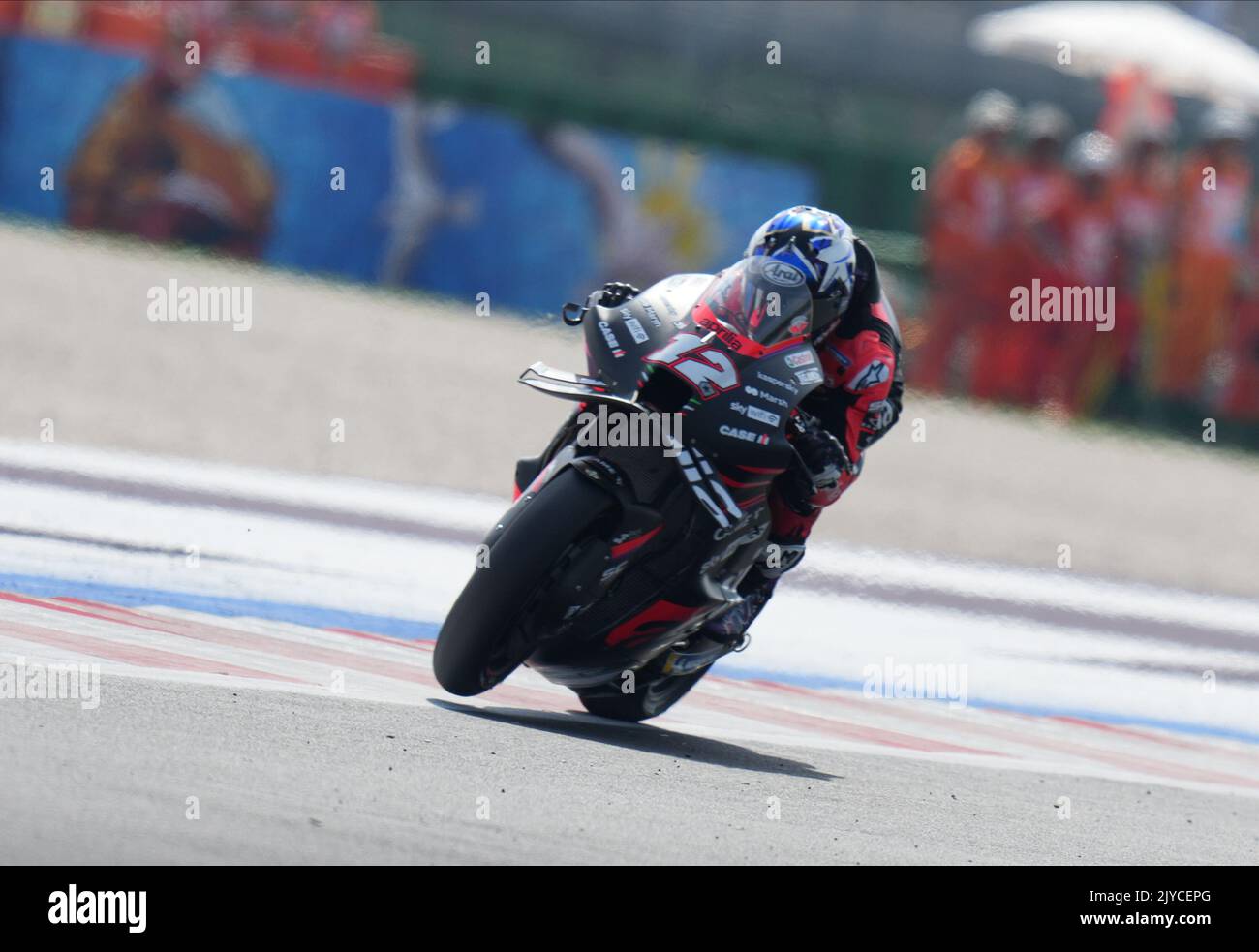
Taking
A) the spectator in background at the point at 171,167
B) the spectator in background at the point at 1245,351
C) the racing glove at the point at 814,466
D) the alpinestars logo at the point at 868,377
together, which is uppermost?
the spectator in background at the point at 171,167

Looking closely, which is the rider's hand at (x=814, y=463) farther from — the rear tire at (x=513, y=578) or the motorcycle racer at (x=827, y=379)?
the rear tire at (x=513, y=578)

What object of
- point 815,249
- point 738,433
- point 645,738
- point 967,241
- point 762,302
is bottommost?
point 645,738

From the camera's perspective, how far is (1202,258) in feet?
69.9

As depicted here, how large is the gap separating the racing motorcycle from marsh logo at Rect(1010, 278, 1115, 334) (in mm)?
14270

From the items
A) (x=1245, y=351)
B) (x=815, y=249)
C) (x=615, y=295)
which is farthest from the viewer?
(x=1245, y=351)

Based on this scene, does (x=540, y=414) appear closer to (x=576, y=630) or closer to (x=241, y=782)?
(x=576, y=630)

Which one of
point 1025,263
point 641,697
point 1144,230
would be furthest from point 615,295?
point 1144,230

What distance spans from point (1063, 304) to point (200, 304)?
8.62m

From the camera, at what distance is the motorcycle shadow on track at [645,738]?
20.3 feet

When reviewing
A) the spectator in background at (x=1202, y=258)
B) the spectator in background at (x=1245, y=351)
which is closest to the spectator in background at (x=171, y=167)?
the spectator in background at (x=1202, y=258)

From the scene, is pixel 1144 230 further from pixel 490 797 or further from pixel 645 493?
pixel 490 797
